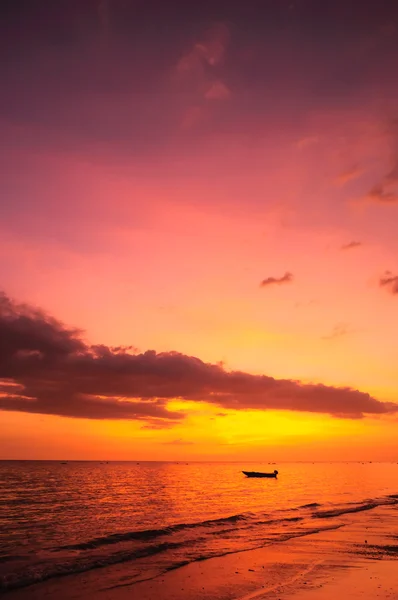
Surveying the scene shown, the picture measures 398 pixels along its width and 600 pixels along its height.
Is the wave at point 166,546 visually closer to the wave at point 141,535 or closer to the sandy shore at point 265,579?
the wave at point 141,535

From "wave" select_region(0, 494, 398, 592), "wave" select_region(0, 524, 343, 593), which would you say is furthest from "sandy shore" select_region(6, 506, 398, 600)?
"wave" select_region(0, 494, 398, 592)

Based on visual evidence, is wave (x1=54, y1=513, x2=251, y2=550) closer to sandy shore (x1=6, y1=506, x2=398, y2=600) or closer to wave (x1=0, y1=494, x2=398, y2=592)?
wave (x1=0, y1=494, x2=398, y2=592)

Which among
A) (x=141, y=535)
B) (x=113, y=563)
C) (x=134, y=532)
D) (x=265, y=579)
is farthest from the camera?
(x=134, y=532)

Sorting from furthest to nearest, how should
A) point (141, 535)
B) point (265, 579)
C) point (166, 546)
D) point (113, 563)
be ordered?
point (141, 535) → point (166, 546) → point (113, 563) → point (265, 579)

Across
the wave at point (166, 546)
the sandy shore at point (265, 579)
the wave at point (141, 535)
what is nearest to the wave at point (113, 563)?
the wave at point (166, 546)

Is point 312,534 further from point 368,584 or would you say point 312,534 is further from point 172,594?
point 172,594

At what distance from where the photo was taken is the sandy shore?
20.0 m

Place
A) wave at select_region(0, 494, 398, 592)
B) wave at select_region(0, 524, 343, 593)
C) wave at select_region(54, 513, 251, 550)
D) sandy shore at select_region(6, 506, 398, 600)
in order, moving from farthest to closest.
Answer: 1. wave at select_region(54, 513, 251, 550)
2. wave at select_region(0, 494, 398, 592)
3. wave at select_region(0, 524, 343, 593)
4. sandy shore at select_region(6, 506, 398, 600)

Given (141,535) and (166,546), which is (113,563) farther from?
(141,535)

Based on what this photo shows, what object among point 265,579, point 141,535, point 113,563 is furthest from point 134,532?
point 265,579

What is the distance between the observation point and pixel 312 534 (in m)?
37.4

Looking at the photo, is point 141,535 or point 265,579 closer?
point 265,579

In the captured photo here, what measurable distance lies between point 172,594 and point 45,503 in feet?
182

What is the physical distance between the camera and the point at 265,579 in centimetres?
2264
